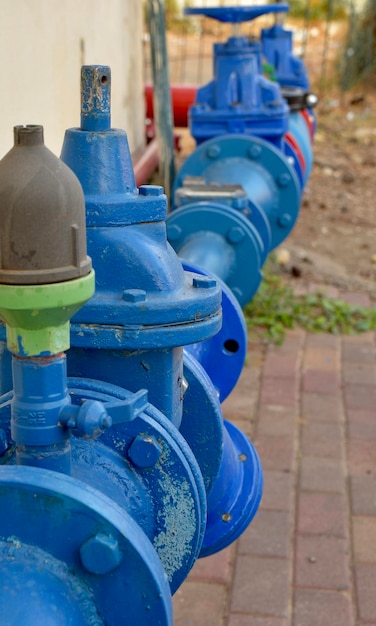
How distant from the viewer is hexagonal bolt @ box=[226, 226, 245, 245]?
2.39 metres

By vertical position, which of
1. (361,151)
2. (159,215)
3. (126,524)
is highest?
(159,215)

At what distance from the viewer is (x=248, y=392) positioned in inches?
134

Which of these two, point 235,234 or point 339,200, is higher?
point 235,234

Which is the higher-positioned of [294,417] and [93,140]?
[93,140]

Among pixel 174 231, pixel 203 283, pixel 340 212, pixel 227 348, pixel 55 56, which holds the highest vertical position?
pixel 55 56

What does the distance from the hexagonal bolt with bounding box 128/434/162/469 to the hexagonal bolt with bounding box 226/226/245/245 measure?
1169 mm

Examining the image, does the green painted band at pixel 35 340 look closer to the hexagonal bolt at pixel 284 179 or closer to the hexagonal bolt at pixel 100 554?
the hexagonal bolt at pixel 100 554

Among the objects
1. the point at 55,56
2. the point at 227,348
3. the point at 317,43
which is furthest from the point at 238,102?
the point at 317,43

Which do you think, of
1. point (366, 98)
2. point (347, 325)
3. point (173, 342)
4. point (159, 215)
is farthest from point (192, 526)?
point (366, 98)

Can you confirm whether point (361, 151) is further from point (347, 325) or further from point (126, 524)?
point (126, 524)

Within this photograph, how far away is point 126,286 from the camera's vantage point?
1353 mm

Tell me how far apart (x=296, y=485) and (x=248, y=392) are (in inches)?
26.7

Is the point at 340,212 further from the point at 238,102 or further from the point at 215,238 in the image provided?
the point at 215,238

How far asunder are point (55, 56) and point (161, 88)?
1421 mm
